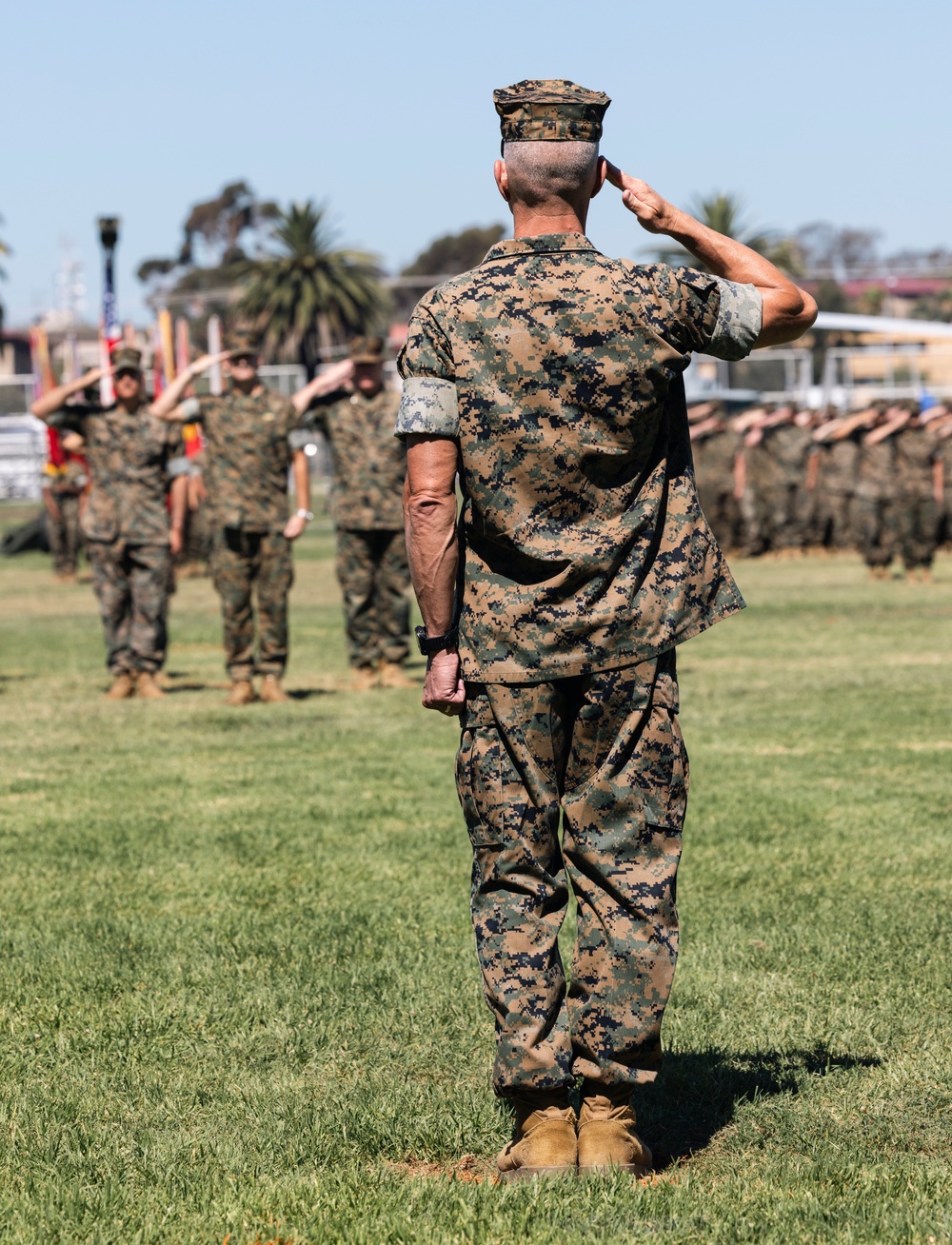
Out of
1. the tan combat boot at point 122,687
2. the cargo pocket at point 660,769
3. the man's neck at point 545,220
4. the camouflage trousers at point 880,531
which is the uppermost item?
the man's neck at point 545,220

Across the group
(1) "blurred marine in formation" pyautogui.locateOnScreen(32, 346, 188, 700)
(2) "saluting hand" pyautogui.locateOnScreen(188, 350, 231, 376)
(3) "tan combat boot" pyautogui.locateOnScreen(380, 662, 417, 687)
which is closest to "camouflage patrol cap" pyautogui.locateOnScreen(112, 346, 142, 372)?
(1) "blurred marine in formation" pyautogui.locateOnScreen(32, 346, 188, 700)

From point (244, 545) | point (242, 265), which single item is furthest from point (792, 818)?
point (242, 265)

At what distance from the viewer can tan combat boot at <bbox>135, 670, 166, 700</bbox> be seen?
13.8 m

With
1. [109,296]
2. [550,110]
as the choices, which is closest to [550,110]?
[550,110]

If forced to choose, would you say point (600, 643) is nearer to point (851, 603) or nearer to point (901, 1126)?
point (901, 1126)

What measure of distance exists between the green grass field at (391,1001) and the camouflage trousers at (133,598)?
2.14m

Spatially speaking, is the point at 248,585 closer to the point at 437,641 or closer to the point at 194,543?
the point at 437,641

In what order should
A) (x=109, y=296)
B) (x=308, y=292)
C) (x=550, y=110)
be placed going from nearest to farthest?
(x=550, y=110) → (x=109, y=296) → (x=308, y=292)

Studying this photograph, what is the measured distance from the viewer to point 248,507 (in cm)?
1295

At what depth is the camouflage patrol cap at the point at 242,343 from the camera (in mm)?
13031

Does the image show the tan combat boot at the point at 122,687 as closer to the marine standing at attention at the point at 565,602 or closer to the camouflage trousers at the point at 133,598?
the camouflage trousers at the point at 133,598

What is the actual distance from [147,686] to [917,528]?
42.5 ft

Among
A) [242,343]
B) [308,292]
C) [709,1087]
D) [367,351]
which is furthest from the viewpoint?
[308,292]

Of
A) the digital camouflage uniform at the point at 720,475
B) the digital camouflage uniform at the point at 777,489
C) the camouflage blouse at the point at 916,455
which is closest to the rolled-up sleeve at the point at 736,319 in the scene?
the camouflage blouse at the point at 916,455
